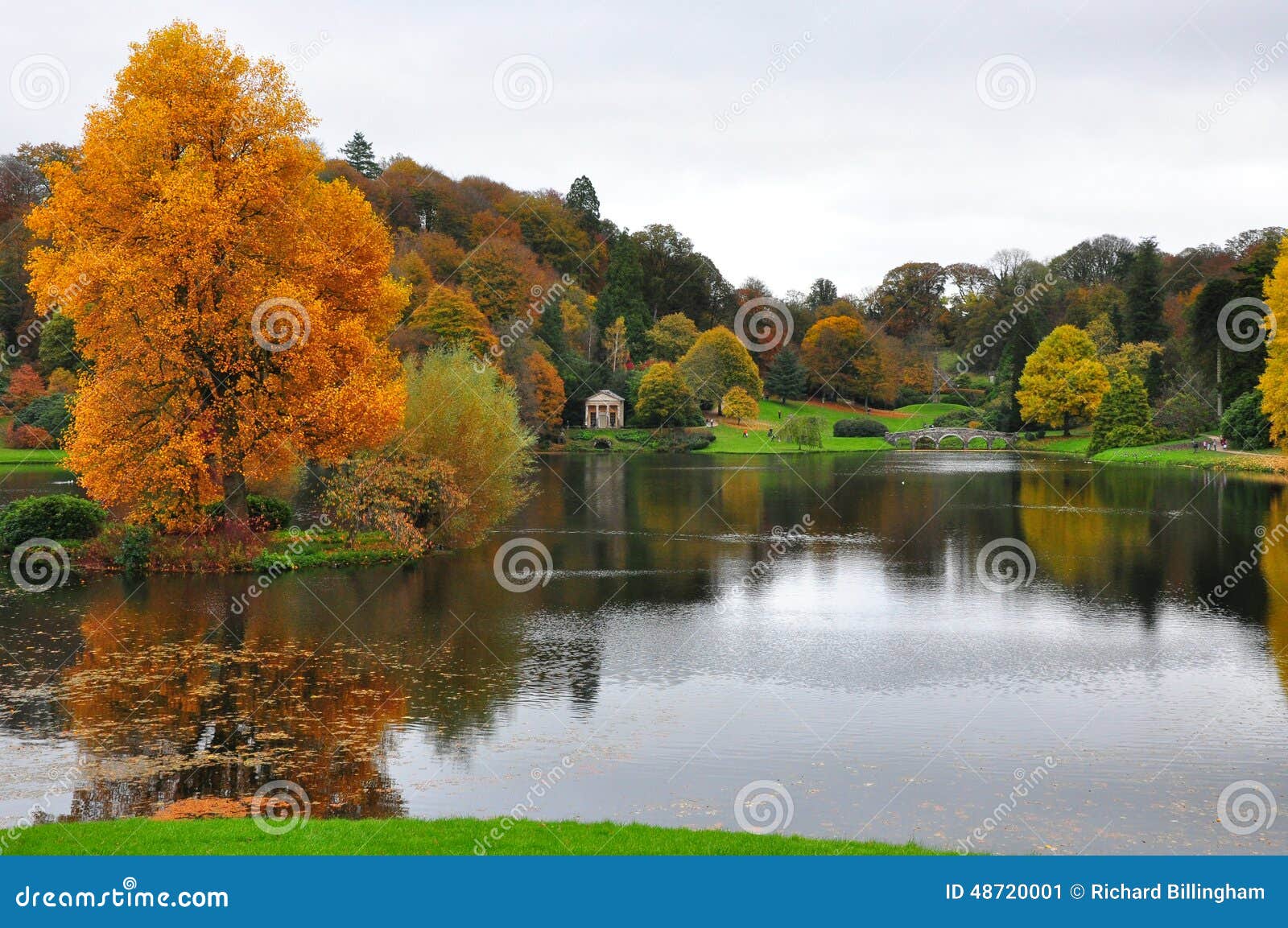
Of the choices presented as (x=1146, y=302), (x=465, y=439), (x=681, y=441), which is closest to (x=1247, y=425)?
(x=1146, y=302)

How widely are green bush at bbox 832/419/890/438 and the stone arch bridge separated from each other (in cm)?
96

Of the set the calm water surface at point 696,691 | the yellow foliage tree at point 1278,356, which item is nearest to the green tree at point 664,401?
the yellow foliage tree at point 1278,356

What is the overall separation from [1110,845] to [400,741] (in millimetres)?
8164

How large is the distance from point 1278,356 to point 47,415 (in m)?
71.6

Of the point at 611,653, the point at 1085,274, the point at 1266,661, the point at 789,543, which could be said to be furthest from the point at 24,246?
the point at 1085,274

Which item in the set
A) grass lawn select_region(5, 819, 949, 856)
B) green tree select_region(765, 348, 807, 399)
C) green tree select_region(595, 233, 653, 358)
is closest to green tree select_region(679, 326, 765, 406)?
green tree select_region(765, 348, 807, 399)

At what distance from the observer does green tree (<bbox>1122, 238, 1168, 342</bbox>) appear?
307 ft

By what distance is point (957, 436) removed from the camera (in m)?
96.3

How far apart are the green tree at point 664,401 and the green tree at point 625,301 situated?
13.8 metres

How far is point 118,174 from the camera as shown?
2525 cm

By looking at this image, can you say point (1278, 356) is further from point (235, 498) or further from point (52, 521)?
point (52, 521)

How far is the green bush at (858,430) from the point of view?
3912 inches

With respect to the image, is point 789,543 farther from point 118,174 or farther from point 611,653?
point 118,174

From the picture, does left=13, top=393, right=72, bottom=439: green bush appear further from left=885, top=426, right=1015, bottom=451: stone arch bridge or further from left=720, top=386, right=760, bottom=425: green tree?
left=885, top=426, right=1015, bottom=451: stone arch bridge
